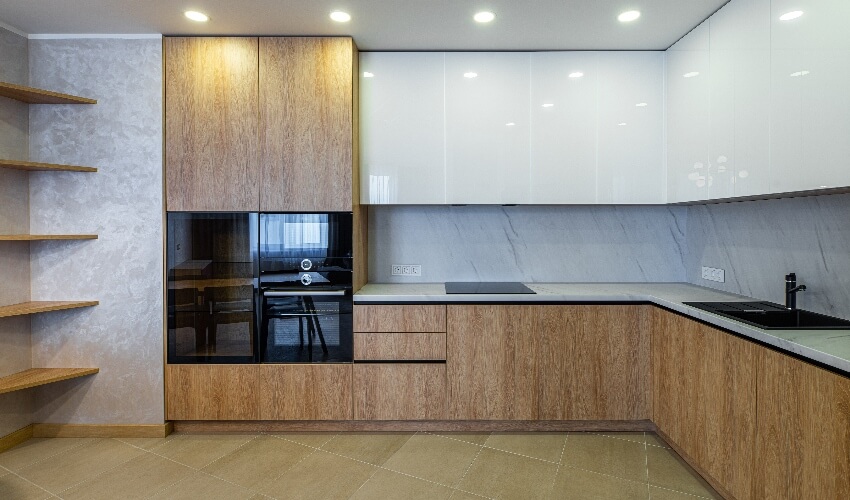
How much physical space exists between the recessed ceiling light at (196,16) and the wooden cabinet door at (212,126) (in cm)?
22

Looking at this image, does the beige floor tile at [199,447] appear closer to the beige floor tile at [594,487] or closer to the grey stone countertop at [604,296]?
the grey stone countertop at [604,296]

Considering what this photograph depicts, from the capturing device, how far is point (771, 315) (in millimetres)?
2443

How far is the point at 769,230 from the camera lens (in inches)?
107

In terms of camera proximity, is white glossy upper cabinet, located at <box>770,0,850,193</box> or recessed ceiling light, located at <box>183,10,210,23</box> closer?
white glossy upper cabinet, located at <box>770,0,850,193</box>

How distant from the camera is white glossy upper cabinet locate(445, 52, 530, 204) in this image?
3.25m

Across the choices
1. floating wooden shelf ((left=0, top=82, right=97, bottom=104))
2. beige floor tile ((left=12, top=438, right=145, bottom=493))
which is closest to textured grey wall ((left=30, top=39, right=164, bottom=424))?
floating wooden shelf ((left=0, top=82, right=97, bottom=104))

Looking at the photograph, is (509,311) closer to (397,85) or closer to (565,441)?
(565,441)

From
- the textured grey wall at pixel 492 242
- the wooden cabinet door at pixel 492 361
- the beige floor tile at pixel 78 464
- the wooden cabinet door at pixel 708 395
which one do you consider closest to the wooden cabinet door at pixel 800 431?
the wooden cabinet door at pixel 708 395

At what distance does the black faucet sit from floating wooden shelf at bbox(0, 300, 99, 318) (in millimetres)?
3821

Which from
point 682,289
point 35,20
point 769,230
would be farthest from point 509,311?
point 35,20

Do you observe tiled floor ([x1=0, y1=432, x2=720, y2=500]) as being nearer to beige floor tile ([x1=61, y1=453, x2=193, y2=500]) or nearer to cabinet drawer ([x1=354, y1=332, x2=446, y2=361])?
beige floor tile ([x1=61, y1=453, x2=193, y2=500])

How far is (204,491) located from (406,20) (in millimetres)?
2691

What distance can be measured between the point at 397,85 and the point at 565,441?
2.47 metres

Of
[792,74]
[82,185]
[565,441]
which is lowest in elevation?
[565,441]
